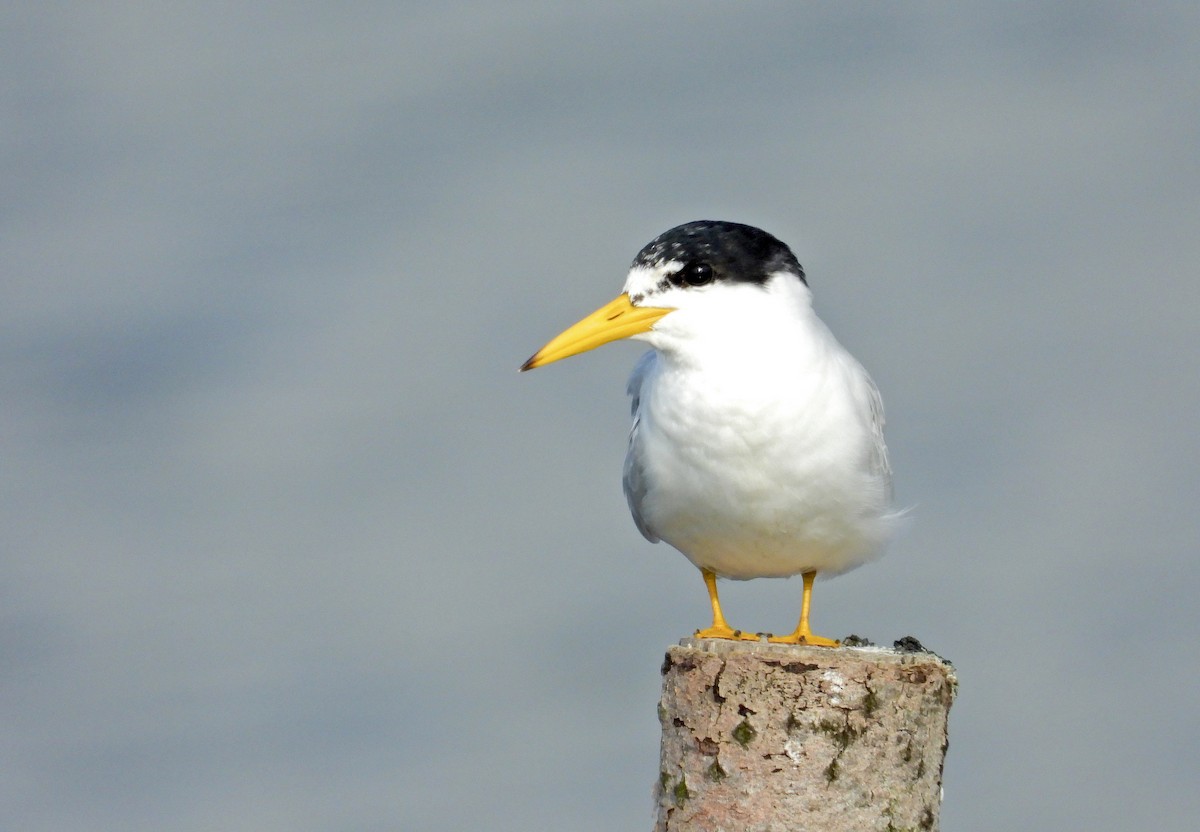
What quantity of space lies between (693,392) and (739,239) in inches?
23.5

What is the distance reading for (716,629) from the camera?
213 inches

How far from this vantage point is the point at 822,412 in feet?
17.6

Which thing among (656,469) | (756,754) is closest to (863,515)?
(656,469)

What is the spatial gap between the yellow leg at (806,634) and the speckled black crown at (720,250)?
4.25 ft

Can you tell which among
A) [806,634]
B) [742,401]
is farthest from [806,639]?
[742,401]

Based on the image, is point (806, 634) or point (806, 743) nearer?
point (806, 743)

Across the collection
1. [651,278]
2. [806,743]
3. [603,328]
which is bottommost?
[806,743]

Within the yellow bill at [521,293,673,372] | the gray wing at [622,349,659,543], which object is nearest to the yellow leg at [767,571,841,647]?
the gray wing at [622,349,659,543]

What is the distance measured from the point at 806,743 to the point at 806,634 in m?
1.22

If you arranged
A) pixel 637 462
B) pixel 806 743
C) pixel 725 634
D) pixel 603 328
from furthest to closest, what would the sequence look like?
pixel 637 462 → pixel 603 328 → pixel 725 634 → pixel 806 743

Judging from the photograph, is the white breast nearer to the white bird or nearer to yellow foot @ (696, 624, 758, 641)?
the white bird

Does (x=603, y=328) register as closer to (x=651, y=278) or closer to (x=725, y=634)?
(x=651, y=278)

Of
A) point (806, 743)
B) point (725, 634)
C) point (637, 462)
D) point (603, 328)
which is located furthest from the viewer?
point (637, 462)

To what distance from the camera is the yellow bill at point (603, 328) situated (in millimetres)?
5414
